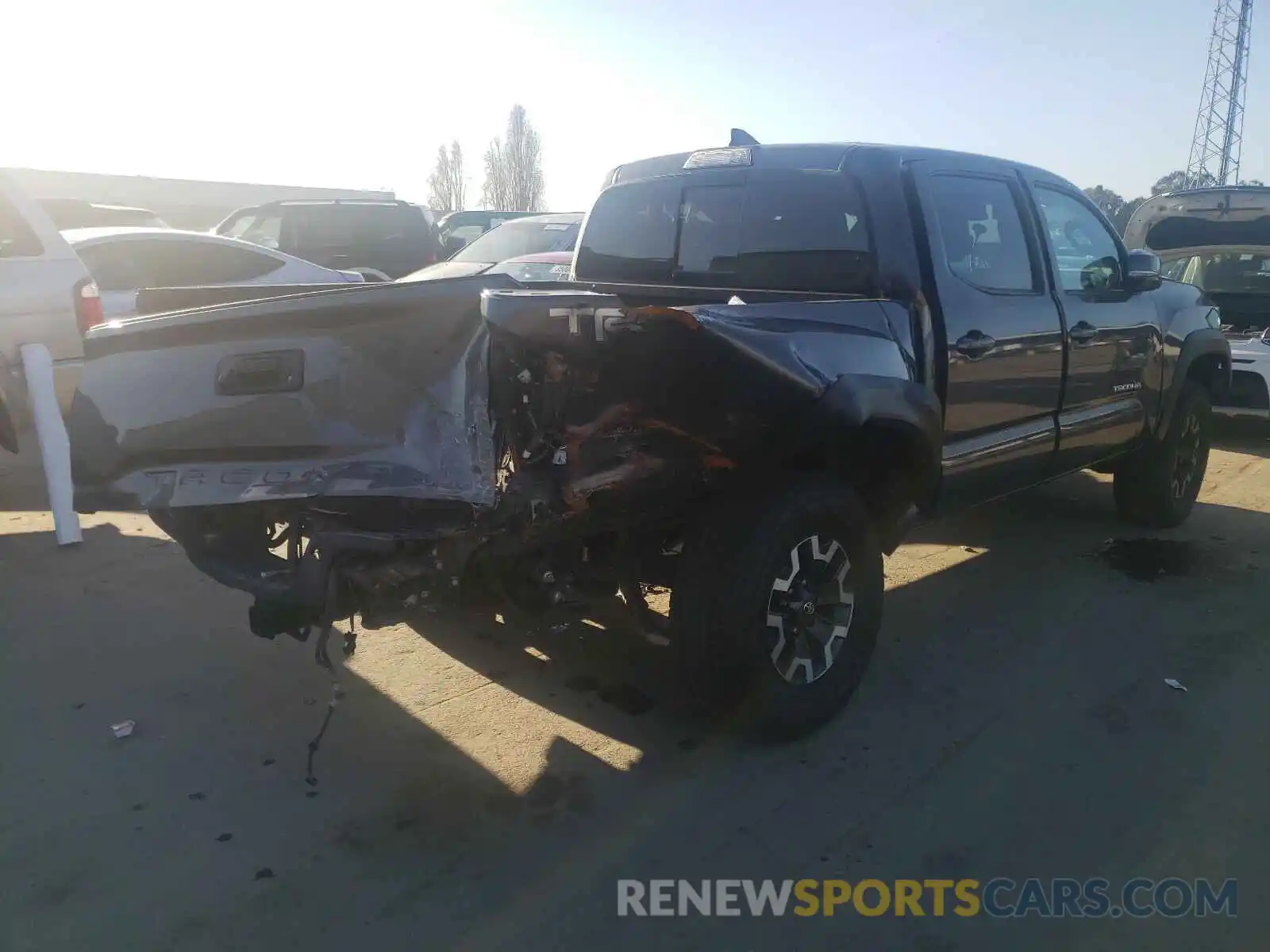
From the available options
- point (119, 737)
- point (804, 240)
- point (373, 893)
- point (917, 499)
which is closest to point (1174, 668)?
point (917, 499)

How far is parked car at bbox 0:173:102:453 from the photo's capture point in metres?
5.44

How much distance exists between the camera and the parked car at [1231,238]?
25.8 ft

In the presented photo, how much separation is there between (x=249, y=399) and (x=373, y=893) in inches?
55.4

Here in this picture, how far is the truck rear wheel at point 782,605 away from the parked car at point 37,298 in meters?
4.21

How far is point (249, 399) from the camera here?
2863 mm

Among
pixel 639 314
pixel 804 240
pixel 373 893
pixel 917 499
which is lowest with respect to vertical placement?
pixel 373 893

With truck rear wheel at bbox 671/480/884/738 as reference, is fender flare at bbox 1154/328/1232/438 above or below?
above

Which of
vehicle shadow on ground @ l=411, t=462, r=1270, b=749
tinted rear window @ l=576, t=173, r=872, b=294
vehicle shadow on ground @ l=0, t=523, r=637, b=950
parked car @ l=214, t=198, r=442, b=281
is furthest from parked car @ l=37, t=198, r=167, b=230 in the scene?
vehicle shadow on ground @ l=411, t=462, r=1270, b=749

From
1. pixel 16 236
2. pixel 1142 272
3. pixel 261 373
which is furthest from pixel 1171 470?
pixel 16 236

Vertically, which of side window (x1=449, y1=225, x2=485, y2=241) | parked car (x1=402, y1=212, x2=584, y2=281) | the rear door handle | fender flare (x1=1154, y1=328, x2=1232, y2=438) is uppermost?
side window (x1=449, y1=225, x2=485, y2=241)

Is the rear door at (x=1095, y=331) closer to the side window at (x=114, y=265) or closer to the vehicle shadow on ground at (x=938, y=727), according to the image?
the vehicle shadow on ground at (x=938, y=727)

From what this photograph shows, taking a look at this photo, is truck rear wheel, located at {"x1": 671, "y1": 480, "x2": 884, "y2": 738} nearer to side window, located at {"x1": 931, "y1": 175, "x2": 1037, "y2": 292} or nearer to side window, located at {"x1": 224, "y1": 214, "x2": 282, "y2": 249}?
side window, located at {"x1": 931, "y1": 175, "x2": 1037, "y2": 292}

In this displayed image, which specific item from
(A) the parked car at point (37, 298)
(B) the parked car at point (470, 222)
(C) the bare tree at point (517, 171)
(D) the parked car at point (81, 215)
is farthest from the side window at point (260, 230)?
(C) the bare tree at point (517, 171)

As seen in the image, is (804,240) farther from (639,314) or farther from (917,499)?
(639,314)
